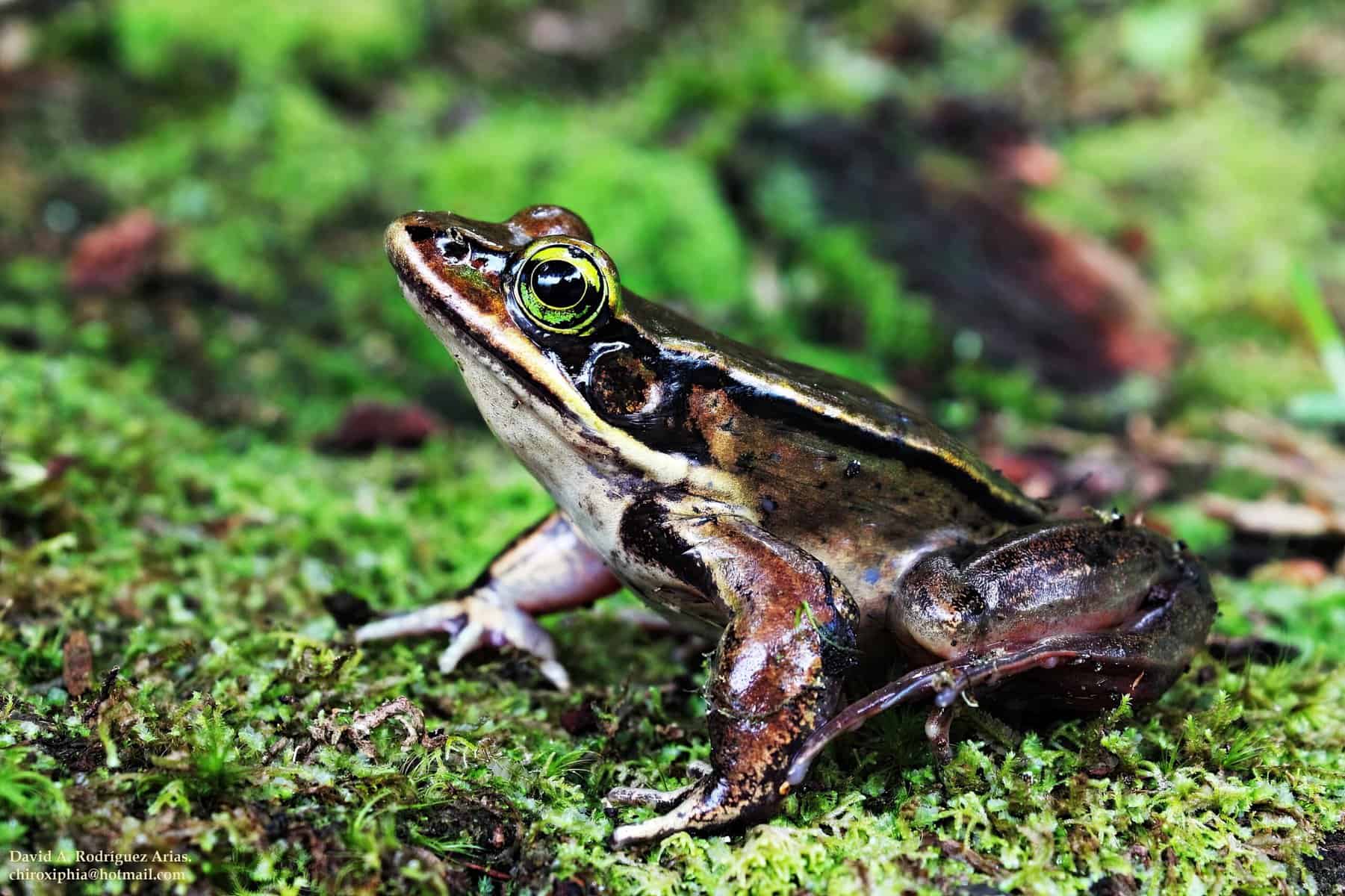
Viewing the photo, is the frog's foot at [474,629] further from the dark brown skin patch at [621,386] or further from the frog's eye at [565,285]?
the frog's eye at [565,285]

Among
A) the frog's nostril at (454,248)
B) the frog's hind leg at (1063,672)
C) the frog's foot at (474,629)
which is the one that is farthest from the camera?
the frog's foot at (474,629)

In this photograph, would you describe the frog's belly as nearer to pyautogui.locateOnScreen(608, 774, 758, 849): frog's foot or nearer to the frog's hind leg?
the frog's hind leg

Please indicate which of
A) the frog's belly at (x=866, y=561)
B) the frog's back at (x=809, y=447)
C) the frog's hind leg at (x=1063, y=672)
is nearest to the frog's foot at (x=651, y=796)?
the frog's hind leg at (x=1063, y=672)

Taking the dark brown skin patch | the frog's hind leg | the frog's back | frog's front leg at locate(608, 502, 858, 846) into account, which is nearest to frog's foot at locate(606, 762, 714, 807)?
frog's front leg at locate(608, 502, 858, 846)

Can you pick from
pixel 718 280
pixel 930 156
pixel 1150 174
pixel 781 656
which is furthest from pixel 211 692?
pixel 1150 174

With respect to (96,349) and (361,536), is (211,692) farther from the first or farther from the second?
(96,349)

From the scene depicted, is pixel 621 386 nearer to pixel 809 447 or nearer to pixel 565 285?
pixel 565 285

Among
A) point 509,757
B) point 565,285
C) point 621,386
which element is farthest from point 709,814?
point 565,285
